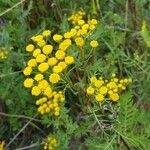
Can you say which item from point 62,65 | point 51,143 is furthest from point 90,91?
point 51,143

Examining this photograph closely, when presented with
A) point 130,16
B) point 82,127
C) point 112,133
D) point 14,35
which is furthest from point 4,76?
point 130,16

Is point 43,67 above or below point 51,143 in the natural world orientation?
above

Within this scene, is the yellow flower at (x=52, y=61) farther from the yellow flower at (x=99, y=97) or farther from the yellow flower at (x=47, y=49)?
the yellow flower at (x=99, y=97)

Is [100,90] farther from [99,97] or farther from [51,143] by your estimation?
[51,143]

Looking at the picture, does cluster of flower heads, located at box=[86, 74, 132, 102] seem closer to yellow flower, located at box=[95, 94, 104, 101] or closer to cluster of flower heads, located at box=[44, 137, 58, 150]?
yellow flower, located at box=[95, 94, 104, 101]

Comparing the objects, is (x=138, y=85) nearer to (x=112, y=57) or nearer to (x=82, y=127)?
(x=112, y=57)

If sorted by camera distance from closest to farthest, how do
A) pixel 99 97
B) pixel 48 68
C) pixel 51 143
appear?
pixel 99 97 < pixel 48 68 < pixel 51 143

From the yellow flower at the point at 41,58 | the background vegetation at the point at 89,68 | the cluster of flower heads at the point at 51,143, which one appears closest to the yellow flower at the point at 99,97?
the background vegetation at the point at 89,68

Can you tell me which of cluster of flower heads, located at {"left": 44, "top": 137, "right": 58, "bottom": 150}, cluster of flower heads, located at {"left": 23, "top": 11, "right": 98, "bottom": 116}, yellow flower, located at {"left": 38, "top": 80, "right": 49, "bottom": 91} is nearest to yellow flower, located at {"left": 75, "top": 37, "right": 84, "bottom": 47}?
cluster of flower heads, located at {"left": 23, "top": 11, "right": 98, "bottom": 116}

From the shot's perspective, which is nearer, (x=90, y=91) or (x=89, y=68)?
(x=90, y=91)
